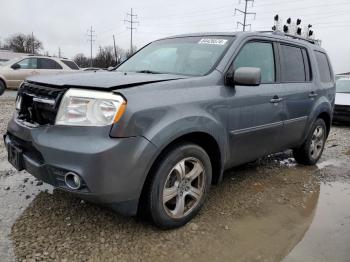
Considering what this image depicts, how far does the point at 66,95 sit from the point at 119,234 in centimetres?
120

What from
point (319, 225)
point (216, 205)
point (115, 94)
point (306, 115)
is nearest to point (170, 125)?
point (115, 94)

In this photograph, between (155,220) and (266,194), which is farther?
(266,194)

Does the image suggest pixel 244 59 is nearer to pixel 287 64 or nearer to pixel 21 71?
pixel 287 64

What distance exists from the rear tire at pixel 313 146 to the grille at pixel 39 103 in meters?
3.65

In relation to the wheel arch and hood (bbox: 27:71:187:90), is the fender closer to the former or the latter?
the wheel arch

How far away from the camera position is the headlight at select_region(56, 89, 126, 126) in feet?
8.32

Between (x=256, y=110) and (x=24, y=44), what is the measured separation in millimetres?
79339

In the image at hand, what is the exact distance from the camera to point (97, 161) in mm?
2428

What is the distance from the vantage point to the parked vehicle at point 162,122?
2.53m

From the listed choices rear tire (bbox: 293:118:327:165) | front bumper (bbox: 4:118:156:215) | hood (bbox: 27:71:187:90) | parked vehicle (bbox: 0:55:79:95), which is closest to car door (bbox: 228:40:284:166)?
hood (bbox: 27:71:187:90)

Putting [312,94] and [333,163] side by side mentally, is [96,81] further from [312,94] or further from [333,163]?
[333,163]

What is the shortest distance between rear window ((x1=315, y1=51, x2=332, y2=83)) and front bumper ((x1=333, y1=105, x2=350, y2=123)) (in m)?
4.52

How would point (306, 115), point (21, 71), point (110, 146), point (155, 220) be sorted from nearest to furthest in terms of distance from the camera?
point (110, 146) → point (155, 220) → point (306, 115) → point (21, 71)

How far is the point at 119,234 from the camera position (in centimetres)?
295
